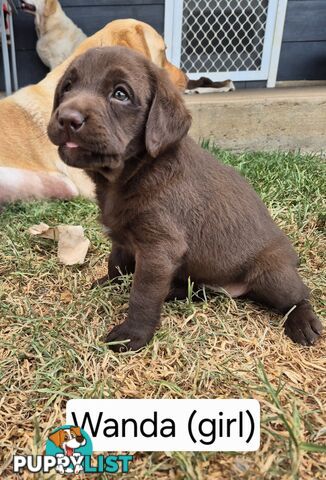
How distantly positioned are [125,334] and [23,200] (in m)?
2.47

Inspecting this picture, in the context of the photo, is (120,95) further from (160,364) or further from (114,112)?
(160,364)

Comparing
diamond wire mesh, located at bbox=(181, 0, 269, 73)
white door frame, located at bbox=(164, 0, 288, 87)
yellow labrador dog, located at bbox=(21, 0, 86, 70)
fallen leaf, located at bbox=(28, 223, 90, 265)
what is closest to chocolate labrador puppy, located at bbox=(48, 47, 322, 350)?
fallen leaf, located at bbox=(28, 223, 90, 265)

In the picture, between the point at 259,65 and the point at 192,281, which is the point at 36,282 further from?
the point at 259,65

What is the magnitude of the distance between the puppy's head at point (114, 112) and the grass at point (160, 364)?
939mm

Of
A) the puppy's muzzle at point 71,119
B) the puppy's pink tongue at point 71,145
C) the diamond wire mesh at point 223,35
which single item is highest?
the puppy's muzzle at point 71,119

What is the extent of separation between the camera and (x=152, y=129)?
212 cm

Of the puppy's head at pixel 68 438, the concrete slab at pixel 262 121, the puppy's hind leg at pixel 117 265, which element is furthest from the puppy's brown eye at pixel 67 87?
the concrete slab at pixel 262 121

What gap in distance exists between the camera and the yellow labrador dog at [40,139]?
4402 mm

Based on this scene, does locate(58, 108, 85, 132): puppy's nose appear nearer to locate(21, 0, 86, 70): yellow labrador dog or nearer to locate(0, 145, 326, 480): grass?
locate(0, 145, 326, 480): grass

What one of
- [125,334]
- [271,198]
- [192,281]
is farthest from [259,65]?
[125,334]

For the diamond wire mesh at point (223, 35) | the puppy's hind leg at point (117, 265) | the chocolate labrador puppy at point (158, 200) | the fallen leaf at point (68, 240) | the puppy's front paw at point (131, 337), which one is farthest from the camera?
the diamond wire mesh at point (223, 35)

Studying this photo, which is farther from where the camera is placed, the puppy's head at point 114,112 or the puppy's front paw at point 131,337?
the puppy's front paw at point 131,337

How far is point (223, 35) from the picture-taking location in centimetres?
793

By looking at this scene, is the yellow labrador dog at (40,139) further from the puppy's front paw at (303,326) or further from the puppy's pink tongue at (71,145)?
the puppy's front paw at (303,326)
